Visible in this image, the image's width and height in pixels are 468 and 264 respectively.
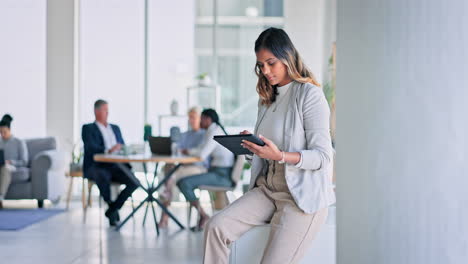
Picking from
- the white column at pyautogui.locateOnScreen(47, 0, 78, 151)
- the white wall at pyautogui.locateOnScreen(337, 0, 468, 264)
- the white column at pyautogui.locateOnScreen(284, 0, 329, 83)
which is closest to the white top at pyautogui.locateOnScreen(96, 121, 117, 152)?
the white column at pyautogui.locateOnScreen(47, 0, 78, 151)

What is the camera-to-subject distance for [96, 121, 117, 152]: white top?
7.06m

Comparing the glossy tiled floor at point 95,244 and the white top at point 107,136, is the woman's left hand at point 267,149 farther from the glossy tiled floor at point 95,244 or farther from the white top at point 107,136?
the white top at point 107,136

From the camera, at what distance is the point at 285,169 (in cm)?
257

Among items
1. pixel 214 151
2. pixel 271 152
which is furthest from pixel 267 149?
pixel 214 151

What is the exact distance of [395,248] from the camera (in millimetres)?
2385

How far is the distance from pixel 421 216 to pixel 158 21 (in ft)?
25.5

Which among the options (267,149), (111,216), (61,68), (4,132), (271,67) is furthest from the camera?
(61,68)

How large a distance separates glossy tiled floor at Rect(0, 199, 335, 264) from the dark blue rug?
0.14 m

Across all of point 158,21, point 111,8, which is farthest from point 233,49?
point 111,8

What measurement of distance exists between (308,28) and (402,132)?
7.38 meters

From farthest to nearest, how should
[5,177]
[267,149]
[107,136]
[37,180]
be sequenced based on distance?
1. [37,180]
2. [5,177]
3. [107,136]
4. [267,149]

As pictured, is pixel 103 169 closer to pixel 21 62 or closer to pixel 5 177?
pixel 5 177

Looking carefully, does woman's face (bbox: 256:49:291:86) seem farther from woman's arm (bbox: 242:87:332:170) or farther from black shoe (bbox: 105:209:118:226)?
black shoe (bbox: 105:209:118:226)

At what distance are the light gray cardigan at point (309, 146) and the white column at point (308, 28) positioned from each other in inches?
270
